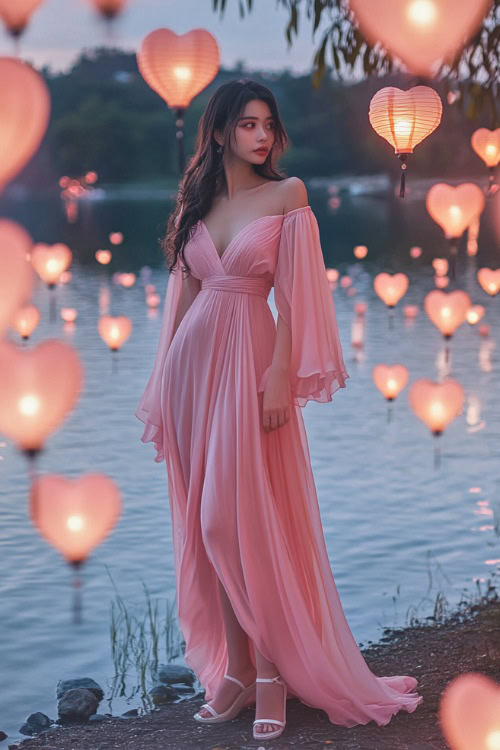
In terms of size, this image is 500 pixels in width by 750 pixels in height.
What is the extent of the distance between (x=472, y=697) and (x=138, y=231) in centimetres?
4075

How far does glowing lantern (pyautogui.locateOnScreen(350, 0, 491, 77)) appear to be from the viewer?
178 inches

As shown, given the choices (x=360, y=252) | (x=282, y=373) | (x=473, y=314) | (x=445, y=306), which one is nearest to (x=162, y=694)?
(x=282, y=373)

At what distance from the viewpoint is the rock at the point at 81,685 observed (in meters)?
5.00

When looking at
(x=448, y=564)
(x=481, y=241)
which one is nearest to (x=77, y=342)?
(x=448, y=564)

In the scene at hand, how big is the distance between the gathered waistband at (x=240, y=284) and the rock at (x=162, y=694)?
191 centimetres

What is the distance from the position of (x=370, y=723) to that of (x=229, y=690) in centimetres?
48

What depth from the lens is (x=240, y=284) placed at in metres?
3.91

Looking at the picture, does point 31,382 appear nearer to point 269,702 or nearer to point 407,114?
point 407,114

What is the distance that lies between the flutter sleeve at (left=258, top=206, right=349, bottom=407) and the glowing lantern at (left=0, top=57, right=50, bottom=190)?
1692mm

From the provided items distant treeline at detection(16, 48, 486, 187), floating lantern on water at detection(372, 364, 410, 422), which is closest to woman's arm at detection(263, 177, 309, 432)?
floating lantern on water at detection(372, 364, 410, 422)

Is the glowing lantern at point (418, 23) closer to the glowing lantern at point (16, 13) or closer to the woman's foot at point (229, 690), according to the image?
the glowing lantern at point (16, 13)

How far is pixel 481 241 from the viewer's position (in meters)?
33.8

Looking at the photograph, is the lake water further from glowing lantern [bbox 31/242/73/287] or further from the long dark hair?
glowing lantern [bbox 31/242/73/287]

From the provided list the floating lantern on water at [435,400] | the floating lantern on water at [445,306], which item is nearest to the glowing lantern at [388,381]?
the floating lantern on water at [435,400]
